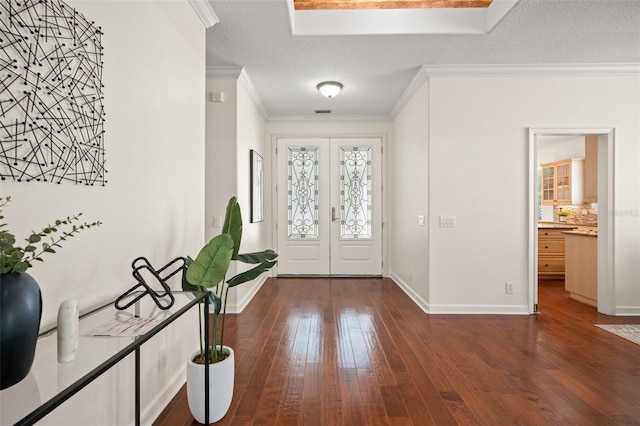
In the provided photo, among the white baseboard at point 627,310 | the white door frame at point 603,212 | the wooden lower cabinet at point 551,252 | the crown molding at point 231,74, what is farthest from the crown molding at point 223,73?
the wooden lower cabinet at point 551,252

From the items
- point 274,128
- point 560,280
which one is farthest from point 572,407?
point 274,128

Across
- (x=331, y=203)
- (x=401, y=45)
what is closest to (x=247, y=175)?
(x=331, y=203)

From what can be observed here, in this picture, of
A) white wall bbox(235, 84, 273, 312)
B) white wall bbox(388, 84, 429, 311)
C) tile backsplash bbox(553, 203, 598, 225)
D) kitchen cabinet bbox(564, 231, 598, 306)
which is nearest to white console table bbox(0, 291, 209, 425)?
white wall bbox(235, 84, 273, 312)

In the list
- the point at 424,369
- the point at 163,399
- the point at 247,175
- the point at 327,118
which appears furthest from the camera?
the point at 327,118

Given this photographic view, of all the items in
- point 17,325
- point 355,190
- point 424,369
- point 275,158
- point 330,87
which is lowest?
point 424,369

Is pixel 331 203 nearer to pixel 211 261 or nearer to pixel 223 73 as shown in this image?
pixel 223 73

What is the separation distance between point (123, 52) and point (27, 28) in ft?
1.79

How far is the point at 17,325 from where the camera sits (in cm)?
80

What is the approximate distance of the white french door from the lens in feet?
19.5

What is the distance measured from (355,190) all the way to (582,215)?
170 inches

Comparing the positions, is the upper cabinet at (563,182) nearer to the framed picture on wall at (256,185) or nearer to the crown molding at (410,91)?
the crown molding at (410,91)

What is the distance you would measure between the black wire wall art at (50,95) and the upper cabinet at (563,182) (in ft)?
23.6

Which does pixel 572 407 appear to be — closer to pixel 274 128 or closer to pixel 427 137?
pixel 427 137

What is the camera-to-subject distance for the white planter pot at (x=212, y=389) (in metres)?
1.86
